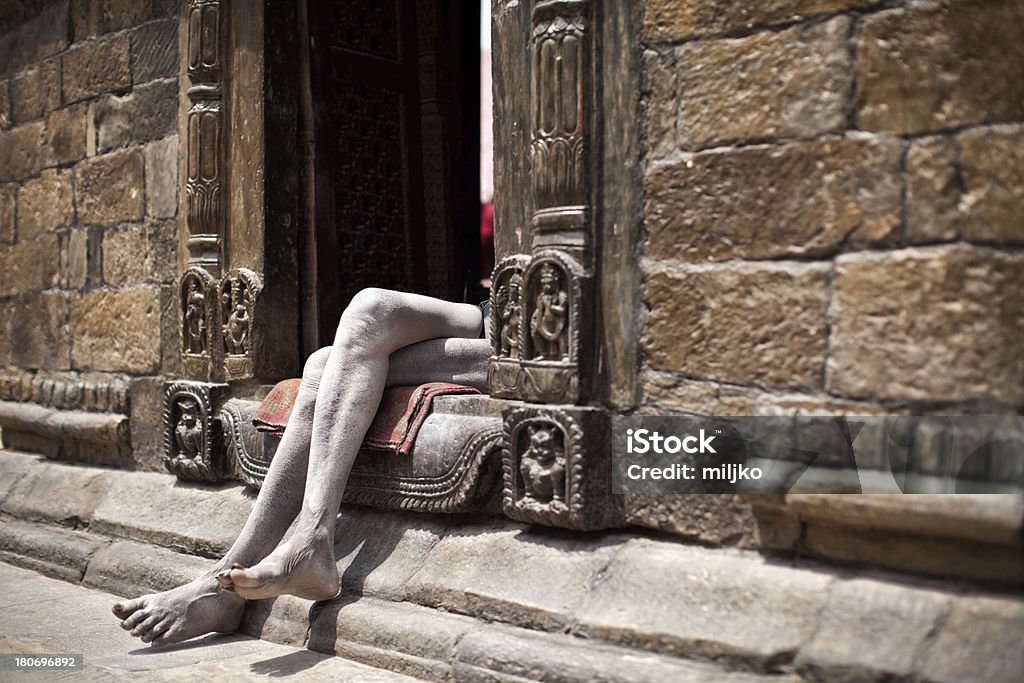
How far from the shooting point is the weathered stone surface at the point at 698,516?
97.3 inches

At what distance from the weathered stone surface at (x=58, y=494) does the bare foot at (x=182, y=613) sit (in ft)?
4.83

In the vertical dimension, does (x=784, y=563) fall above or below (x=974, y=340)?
below

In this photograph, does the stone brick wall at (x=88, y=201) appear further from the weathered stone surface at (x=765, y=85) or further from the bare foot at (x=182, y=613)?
the weathered stone surface at (x=765, y=85)

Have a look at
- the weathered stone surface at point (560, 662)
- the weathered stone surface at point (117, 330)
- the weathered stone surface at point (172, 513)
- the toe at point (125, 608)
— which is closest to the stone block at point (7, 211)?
the weathered stone surface at point (117, 330)

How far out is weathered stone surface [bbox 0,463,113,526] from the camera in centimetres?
445

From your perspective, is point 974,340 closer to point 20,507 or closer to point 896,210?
point 896,210

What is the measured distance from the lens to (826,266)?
232cm

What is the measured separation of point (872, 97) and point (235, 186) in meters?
2.59

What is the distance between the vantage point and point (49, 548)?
4219mm

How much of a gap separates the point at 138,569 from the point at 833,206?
110 inches

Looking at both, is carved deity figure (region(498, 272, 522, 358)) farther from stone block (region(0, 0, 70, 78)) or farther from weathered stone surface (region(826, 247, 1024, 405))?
stone block (region(0, 0, 70, 78))

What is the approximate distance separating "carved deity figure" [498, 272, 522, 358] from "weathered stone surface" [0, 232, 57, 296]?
3.11m

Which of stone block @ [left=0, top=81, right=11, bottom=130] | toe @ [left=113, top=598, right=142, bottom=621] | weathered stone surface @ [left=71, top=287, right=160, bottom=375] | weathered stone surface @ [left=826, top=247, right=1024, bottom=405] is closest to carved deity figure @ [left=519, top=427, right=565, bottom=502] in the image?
weathered stone surface @ [left=826, top=247, right=1024, bottom=405]

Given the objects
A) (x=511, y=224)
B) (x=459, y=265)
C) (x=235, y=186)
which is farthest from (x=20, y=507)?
(x=511, y=224)
